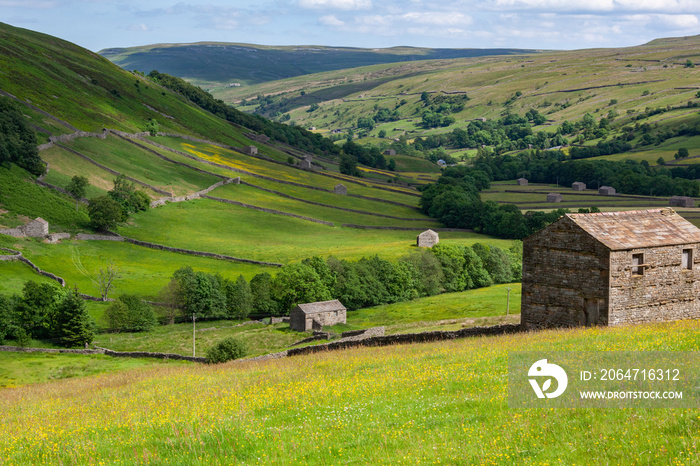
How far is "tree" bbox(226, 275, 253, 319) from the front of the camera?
8138cm

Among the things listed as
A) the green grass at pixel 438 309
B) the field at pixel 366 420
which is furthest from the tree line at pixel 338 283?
the field at pixel 366 420

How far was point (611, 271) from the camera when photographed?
103 ft

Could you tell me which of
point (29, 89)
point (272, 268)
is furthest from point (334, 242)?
point (29, 89)

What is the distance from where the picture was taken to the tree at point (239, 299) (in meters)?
81.4

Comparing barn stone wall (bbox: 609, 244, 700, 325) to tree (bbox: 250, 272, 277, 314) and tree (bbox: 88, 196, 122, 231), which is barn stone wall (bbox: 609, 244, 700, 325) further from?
tree (bbox: 88, 196, 122, 231)

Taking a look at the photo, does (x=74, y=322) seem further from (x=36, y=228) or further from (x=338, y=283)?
(x=338, y=283)

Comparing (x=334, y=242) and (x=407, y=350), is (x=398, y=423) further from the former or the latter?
(x=334, y=242)

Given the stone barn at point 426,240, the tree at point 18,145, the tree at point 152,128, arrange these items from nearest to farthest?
the tree at point 18,145 < the stone barn at point 426,240 < the tree at point 152,128

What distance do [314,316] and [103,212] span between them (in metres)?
42.3

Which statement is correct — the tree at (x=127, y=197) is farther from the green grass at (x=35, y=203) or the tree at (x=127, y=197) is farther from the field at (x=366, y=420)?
the field at (x=366, y=420)

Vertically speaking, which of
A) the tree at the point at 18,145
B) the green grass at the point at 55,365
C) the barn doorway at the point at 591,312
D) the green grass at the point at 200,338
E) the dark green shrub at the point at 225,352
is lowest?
the green grass at the point at 200,338

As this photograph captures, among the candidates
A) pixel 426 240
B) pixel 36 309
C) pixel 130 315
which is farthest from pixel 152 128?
pixel 36 309

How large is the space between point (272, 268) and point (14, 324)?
36.3 meters

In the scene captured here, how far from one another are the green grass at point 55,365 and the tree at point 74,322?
3.72m
